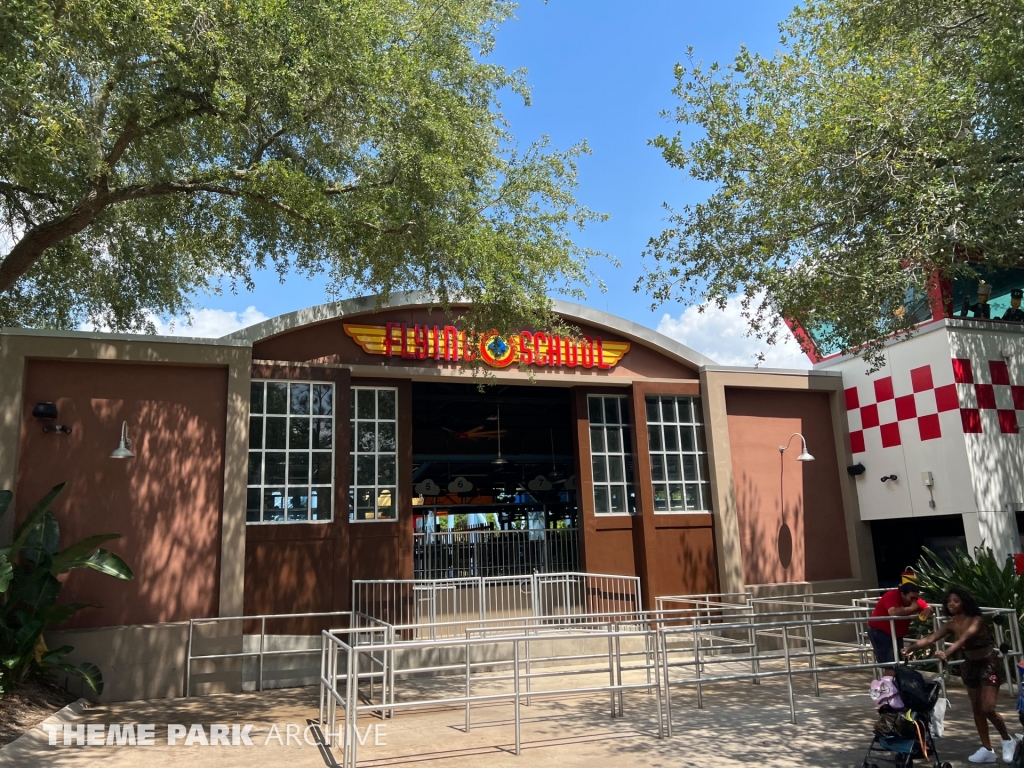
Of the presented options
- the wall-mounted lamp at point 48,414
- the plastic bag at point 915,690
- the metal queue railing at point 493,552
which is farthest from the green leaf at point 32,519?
the plastic bag at point 915,690

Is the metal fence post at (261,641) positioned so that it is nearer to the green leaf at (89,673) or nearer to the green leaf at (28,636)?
the green leaf at (89,673)

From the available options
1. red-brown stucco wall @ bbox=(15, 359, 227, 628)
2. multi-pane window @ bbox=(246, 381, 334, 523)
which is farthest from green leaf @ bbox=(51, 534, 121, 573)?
multi-pane window @ bbox=(246, 381, 334, 523)

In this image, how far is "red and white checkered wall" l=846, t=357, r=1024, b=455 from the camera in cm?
1220

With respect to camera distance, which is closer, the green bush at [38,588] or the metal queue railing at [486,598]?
the green bush at [38,588]

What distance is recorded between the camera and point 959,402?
1210 cm

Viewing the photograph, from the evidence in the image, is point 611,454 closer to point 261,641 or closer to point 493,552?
point 493,552

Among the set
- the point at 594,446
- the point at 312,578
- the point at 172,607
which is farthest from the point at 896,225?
the point at 172,607

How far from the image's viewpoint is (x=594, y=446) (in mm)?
13430

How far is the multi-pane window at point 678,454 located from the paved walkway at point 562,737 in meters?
4.64

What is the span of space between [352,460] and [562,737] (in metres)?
5.97

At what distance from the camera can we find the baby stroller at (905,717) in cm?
549

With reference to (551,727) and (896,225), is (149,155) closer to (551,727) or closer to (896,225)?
(551,727)

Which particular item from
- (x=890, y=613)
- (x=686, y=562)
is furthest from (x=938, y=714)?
(x=686, y=562)

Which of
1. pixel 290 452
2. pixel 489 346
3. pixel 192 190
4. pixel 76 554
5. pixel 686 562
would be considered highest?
pixel 192 190
